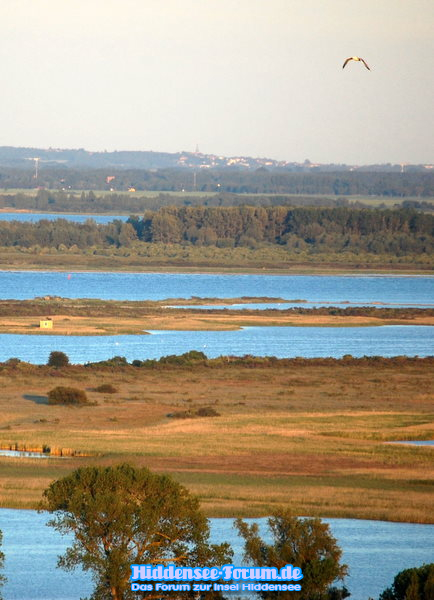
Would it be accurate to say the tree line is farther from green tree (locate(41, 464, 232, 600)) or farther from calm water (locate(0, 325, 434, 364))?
calm water (locate(0, 325, 434, 364))

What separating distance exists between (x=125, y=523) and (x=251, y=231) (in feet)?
522

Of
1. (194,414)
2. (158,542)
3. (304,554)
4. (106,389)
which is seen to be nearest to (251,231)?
(106,389)

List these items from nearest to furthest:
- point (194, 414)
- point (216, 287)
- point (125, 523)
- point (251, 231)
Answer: point (125, 523)
point (194, 414)
point (216, 287)
point (251, 231)

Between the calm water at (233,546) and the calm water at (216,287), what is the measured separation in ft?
238

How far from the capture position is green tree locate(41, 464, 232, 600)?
2097cm

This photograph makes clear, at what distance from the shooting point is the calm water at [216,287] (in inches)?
4341

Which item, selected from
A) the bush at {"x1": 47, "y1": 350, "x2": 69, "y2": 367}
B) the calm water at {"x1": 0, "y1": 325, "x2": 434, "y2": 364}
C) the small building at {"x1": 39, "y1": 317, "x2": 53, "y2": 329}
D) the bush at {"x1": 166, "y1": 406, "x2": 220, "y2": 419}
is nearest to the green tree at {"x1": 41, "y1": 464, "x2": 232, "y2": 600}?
the bush at {"x1": 166, "y1": 406, "x2": 220, "y2": 419}

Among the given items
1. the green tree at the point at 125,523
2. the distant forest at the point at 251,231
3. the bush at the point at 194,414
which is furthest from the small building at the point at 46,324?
the distant forest at the point at 251,231

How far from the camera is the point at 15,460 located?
35656 mm

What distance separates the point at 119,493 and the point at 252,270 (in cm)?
12636

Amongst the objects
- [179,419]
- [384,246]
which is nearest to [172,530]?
[179,419]

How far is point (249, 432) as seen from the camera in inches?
1604

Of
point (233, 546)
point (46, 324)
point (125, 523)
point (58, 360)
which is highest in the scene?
point (125, 523)

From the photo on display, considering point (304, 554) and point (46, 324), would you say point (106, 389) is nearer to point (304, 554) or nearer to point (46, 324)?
point (46, 324)
